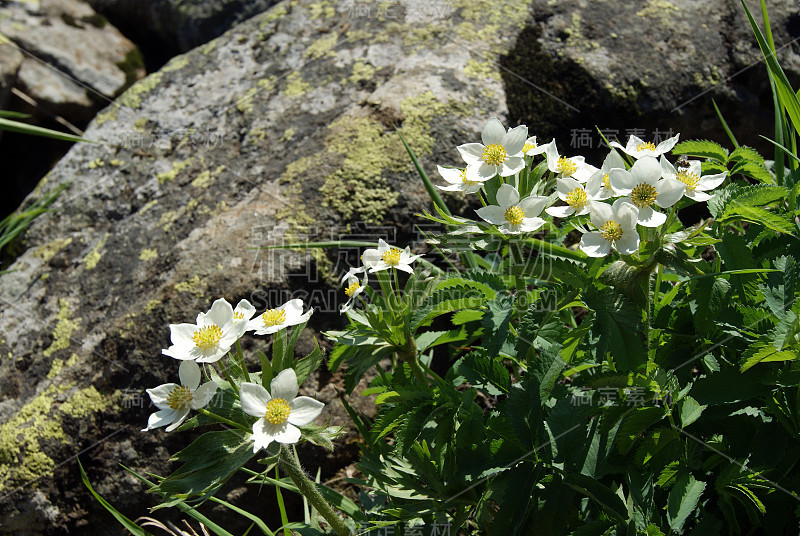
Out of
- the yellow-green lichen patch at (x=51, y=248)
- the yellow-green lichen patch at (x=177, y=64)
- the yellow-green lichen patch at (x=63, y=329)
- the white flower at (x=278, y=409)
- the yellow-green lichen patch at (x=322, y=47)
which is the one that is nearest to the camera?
the white flower at (x=278, y=409)

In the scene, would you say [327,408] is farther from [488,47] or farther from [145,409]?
[488,47]

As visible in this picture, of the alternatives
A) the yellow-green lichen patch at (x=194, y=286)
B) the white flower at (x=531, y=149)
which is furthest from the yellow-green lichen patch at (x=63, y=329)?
the white flower at (x=531, y=149)

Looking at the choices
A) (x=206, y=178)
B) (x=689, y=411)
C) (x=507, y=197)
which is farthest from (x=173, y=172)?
(x=689, y=411)

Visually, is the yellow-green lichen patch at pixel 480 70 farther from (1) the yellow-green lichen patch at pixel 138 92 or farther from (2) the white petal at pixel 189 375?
(2) the white petal at pixel 189 375

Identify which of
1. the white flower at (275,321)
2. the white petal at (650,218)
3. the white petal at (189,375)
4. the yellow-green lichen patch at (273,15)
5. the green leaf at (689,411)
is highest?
the yellow-green lichen patch at (273,15)

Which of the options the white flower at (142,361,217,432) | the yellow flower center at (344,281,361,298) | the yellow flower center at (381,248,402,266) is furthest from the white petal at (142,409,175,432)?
the yellow flower center at (381,248,402,266)

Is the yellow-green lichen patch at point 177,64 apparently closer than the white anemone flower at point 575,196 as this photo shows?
No
